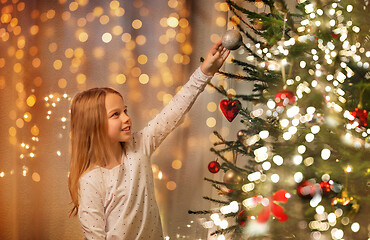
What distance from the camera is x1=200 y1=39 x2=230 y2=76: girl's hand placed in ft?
4.30

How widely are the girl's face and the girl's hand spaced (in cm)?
32

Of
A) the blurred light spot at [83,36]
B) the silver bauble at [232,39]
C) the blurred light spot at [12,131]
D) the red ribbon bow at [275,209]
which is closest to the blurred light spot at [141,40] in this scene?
the blurred light spot at [83,36]

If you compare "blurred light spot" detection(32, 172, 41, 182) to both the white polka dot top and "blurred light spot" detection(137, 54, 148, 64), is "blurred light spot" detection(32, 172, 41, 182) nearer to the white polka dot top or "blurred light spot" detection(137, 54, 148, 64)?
"blurred light spot" detection(137, 54, 148, 64)

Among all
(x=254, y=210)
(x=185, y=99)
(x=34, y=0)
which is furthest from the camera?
(x=34, y=0)

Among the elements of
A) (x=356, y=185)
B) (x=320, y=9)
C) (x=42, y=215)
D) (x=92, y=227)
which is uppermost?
(x=320, y=9)

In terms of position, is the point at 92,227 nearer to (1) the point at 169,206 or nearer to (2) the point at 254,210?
(2) the point at 254,210

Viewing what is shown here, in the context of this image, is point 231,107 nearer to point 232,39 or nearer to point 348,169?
point 232,39

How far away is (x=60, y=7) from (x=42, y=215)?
1307 mm

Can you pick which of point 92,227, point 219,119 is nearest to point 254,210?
point 92,227

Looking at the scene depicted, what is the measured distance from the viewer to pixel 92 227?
1.33 metres

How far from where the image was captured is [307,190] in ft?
3.68

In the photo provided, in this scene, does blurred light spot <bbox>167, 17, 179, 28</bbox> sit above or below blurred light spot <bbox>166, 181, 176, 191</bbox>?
above

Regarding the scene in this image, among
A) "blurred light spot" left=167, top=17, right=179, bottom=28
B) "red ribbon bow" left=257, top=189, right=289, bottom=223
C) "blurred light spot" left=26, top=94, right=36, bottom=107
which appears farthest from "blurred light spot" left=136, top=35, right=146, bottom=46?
"red ribbon bow" left=257, top=189, right=289, bottom=223

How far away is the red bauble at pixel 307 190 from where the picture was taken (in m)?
1.12
